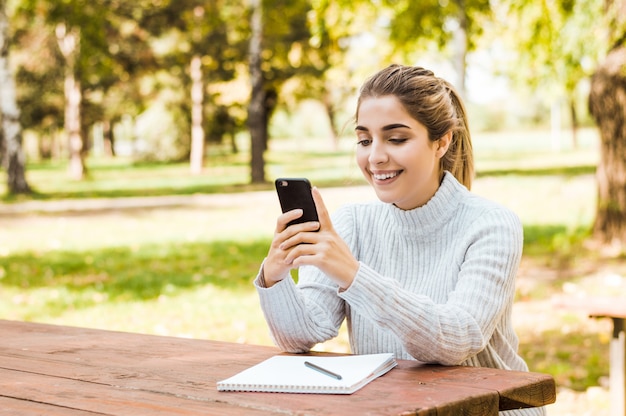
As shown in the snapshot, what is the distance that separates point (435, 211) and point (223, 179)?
878 inches

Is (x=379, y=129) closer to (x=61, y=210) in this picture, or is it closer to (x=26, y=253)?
(x=26, y=253)

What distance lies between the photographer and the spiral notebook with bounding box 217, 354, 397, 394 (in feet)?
6.35

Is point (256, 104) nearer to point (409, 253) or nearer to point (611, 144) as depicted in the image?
point (611, 144)

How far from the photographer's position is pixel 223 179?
24.8 m

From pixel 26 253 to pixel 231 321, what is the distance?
16.3ft

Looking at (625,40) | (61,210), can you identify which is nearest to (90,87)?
(61,210)

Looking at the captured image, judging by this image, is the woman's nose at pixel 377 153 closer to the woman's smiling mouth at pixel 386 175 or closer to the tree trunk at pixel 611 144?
the woman's smiling mouth at pixel 386 175

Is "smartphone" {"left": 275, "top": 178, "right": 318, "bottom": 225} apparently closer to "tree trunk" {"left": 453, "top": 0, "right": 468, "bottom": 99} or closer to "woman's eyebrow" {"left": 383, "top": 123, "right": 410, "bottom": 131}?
"woman's eyebrow" {"left": 383, "top": 123, "right": 410, "bottom": 131}

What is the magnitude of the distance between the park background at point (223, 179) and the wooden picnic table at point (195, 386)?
1051mm

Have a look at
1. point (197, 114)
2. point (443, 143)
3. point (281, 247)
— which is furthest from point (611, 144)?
point (197, 114)

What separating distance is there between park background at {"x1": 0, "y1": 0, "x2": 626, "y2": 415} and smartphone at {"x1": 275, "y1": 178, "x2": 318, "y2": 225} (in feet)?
2.35

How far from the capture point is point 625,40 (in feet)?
30.8

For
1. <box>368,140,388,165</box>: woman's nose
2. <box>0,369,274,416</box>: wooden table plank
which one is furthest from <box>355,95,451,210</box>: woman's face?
<box>0,369,274,416</box>: wooden table plank

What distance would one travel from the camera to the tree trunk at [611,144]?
958cm
